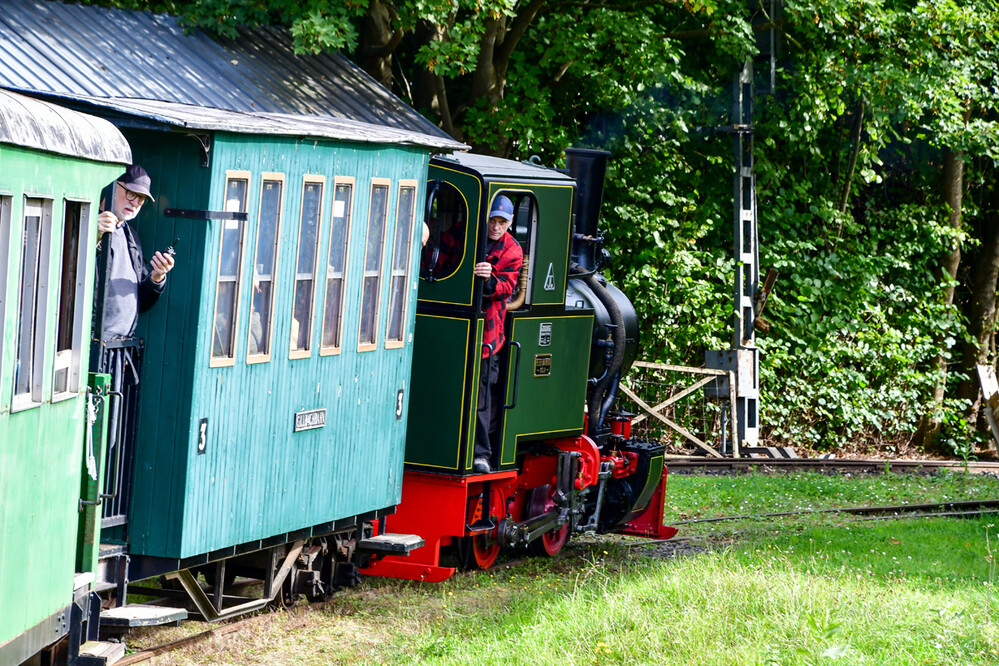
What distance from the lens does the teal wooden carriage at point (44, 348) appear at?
481 cm

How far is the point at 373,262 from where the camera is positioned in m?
8.54

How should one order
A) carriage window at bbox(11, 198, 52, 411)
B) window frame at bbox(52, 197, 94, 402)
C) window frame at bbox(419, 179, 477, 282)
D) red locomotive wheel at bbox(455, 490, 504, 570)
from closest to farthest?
carriage window at bbox(11, 198, 52, 411), window frame at bbox(52, 197, 94, 402), window frame at bbox(419, 179, 477, 282), red locomotive wheel at bbox(455, 490, 504, 570)

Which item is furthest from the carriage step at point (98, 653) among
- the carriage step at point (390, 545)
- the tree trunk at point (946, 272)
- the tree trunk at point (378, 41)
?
the tree trunk at point (946, 272)

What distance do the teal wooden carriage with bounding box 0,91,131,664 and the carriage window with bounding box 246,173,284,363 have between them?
1383 millimetres

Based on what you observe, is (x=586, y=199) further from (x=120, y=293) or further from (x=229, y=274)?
(x=120, y=293)

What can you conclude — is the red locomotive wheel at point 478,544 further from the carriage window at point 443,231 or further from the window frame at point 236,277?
the window frame at point 236,277

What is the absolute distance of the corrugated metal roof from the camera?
7.51 m

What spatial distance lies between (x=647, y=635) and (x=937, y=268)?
1703cm

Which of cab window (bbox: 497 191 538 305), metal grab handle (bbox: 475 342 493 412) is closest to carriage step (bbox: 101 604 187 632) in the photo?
metal grab handle (bbox: 475 342 493 412)

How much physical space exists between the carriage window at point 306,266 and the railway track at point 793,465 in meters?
10.2

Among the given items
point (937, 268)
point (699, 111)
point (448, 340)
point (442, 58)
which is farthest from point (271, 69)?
point (937, 268)

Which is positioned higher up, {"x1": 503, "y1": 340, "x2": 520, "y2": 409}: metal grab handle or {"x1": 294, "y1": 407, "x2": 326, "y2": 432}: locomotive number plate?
{"x1": 503, "y1": 340, "x2": 520, "y2": 409}: metal grab handle

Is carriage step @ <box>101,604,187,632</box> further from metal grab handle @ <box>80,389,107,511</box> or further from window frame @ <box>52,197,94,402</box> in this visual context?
window frame @ <box>52,197,94,402</box>

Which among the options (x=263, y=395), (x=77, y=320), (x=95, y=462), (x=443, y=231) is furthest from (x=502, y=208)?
(x=77, y=320)
